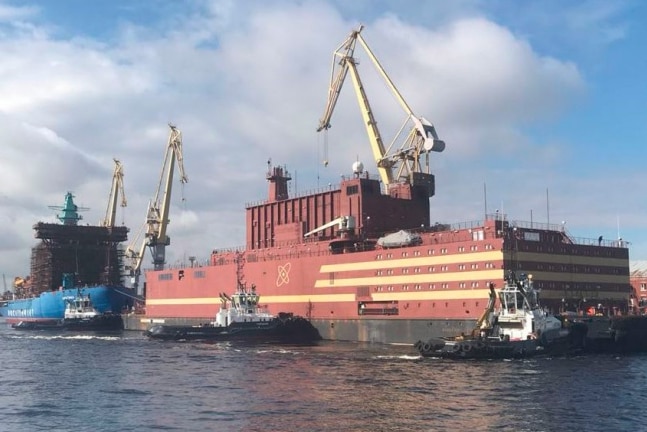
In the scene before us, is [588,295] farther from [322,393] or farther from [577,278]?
[322,393]

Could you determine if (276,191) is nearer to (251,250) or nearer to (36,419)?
(251,250)

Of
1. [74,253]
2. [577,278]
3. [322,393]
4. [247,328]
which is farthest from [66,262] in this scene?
[322,393]

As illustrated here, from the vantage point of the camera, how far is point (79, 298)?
11844 cm

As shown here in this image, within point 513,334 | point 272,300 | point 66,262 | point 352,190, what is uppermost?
point 352,190

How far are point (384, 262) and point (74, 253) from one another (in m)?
91.3

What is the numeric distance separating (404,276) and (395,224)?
14040 millimetres

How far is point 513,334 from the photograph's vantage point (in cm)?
5322

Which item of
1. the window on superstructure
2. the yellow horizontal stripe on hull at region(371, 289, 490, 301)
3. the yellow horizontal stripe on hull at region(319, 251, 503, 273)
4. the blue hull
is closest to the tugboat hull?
the yellow horizontal stripe on hull at region(319, 251, 503, 273)

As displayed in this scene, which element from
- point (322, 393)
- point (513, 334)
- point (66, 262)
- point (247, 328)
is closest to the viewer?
point (322, 393)

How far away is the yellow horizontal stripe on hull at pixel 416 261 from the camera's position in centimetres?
6066

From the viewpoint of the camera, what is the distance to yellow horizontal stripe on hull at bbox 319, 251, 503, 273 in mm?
60656

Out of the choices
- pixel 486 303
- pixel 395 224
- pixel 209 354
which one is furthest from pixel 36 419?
pixel 395 224

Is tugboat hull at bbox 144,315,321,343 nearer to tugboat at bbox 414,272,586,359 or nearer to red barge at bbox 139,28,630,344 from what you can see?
red barge at bbox 139,28,630,344

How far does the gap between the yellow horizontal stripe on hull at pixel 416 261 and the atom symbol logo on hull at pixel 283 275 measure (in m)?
5.85
